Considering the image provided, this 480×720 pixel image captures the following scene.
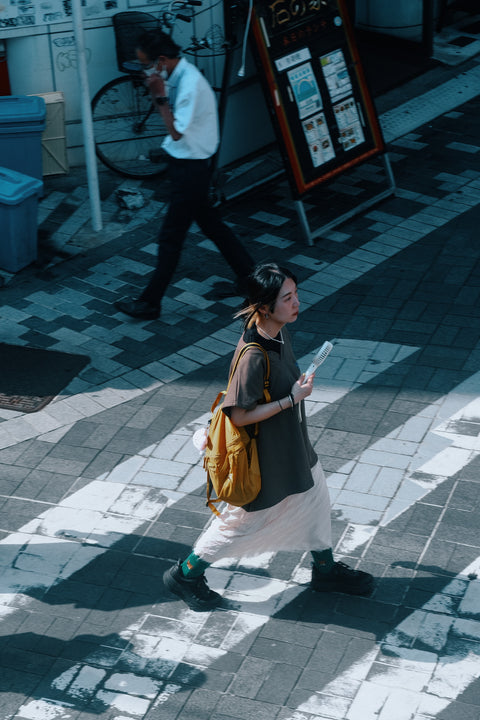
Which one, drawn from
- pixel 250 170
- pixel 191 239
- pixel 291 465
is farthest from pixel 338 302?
pixel 291 465

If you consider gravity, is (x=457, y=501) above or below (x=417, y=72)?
below

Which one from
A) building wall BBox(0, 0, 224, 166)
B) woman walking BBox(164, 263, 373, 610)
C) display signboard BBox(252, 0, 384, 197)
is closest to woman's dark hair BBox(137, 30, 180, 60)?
display signboard BBox(252, 0, 384, 197)

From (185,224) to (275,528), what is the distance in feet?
11.1

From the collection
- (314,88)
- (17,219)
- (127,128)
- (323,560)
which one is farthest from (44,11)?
(323,560)

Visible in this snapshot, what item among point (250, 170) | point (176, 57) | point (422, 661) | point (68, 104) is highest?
point (176, 57)

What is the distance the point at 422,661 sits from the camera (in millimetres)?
4949

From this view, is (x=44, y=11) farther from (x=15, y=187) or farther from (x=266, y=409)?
(x=266, y=409)

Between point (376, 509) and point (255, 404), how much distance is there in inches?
64.7

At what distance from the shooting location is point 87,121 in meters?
9.10

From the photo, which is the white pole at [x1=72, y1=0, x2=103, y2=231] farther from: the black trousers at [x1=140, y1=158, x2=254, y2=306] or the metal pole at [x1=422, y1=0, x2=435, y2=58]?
the metal pole at [x1=422, y1=0, x2=435, y2=58]

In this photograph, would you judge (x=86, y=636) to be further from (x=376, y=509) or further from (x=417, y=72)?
(x=417, y=72)

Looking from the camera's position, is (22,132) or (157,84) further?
(22,132)

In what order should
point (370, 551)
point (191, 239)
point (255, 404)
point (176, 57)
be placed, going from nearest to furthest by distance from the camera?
point (255, 404) → point (370, 551) → point (176, 57) → point (191, 239)

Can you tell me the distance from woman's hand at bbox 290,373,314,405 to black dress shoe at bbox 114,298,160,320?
11.5 ft
